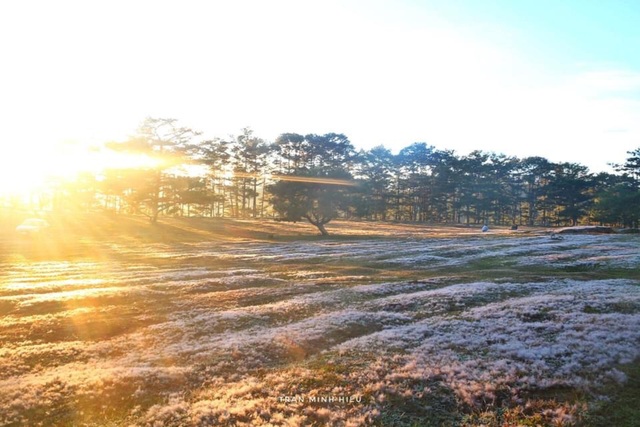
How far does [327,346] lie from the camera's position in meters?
15.5

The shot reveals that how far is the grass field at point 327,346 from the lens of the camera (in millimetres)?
10141

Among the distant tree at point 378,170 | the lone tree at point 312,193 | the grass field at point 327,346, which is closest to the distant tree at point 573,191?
the distant tree at point 378,170

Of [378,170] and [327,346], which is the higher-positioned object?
[378,170]

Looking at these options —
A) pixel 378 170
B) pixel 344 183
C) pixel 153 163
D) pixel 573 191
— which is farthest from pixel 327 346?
pixel 573 191

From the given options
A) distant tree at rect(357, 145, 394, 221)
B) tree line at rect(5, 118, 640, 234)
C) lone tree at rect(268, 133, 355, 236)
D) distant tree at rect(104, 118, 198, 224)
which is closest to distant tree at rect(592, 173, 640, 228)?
tree line at rect(5, 118, 640, 234)

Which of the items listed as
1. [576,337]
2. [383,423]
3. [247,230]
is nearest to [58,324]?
[383,423]

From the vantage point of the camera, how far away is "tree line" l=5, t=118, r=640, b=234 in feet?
242

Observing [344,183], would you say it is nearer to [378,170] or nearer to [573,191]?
[378,170]

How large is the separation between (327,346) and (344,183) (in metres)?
56.3

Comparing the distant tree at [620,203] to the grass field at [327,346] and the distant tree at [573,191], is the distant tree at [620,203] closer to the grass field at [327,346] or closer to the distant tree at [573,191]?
the distant tree at [573,191]

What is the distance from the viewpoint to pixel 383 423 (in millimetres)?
9312

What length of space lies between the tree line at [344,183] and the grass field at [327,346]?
3845 cm

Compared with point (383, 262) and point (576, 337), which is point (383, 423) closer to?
point (576, 337)

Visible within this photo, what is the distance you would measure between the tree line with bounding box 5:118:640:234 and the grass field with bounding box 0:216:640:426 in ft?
126
